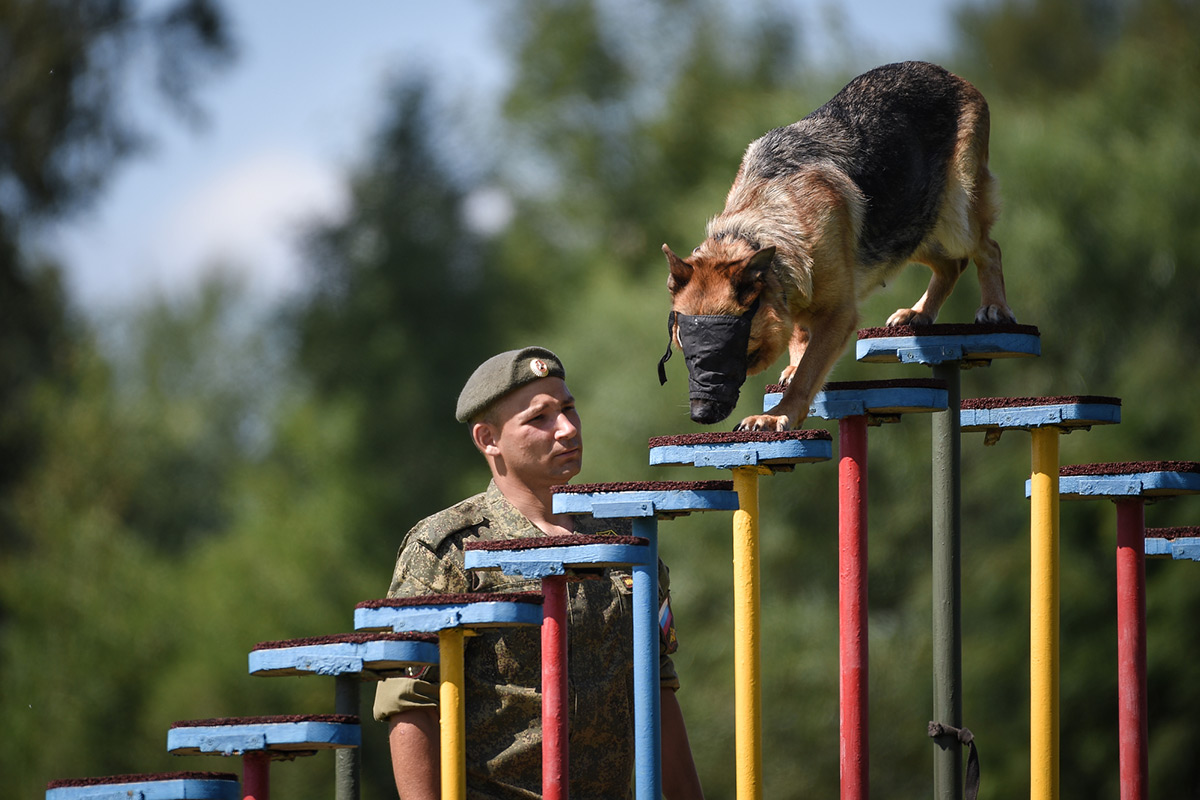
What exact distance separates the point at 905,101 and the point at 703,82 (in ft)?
74.1

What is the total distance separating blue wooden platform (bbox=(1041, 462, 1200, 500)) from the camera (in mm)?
4754

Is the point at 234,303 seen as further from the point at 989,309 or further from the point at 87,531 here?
the point at 989,309

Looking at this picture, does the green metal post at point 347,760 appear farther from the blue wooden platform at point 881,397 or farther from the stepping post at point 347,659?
the blue wooden platform at point 881,397

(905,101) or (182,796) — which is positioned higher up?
(905,101)

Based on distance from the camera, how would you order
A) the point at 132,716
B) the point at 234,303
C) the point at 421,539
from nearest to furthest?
the point at 421,539 < the point at 132,716 < the point at 234,303

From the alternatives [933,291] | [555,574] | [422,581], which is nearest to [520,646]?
[422,581]

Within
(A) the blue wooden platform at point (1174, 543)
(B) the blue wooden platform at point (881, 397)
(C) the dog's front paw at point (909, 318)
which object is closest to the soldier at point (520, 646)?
(B) the blue wooden platform at point (881, 397)

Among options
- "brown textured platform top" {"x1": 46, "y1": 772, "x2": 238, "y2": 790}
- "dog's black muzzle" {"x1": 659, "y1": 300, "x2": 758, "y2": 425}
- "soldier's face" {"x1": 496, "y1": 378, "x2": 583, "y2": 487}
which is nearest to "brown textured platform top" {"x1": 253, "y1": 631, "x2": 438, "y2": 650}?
"brown textured platform top" {"x1": 46, "y1": 772, "x2": 238, "y2": 790}

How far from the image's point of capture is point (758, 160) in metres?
5.36

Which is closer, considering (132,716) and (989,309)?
(989,309)

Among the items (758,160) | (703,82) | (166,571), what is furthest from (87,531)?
(758,160)

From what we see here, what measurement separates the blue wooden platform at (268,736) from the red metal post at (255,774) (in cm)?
3

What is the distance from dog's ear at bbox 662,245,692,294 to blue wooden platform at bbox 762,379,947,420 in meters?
0.61

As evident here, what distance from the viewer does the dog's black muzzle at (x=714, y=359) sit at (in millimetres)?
4477
